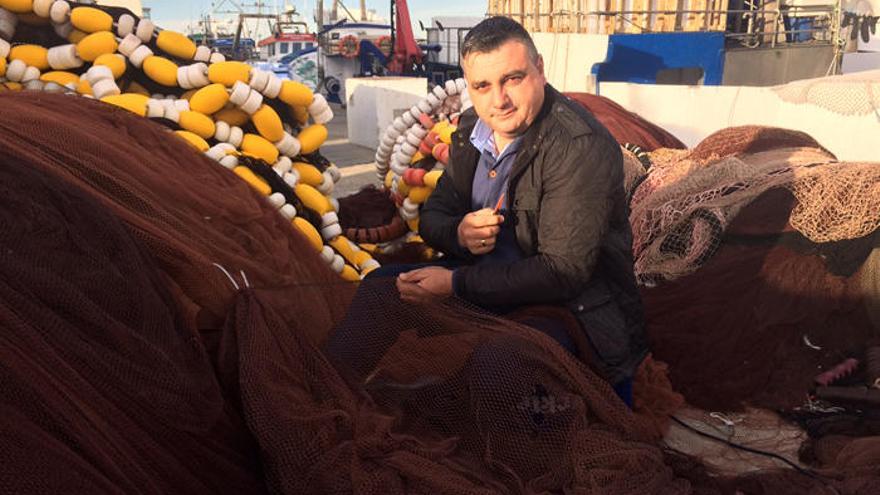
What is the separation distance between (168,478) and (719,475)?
148 centimetres

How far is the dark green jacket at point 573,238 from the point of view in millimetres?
2350

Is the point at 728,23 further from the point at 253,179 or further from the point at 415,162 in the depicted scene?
the point at 253,179

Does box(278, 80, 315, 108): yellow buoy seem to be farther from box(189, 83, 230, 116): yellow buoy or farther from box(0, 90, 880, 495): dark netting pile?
box(0, 90, 880, 495): dark netting pile

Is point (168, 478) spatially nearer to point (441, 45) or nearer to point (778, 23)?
point (778, 23)

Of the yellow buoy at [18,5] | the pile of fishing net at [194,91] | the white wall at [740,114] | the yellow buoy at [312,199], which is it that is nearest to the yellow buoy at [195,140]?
the pile of fishing net at [194,91]

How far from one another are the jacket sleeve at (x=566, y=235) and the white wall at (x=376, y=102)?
9.22m

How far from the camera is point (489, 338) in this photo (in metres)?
2.22

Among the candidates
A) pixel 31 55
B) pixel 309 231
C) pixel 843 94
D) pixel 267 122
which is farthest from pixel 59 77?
pixel 843 94

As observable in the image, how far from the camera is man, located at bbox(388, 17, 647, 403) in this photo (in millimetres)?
2354

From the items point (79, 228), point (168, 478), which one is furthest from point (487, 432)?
point (79, 228)

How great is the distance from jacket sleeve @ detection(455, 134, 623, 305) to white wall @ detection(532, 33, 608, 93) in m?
9.63

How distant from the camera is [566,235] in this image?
92.2 inches

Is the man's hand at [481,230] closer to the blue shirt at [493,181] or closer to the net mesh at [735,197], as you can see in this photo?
the blue shirt at [493,181]

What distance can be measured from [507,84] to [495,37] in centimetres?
15
